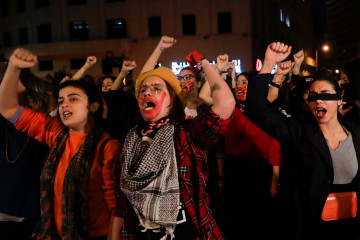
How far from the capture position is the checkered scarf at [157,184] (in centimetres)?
226

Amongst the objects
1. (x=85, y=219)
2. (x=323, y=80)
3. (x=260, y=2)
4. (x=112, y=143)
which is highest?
(x=260, y=2)

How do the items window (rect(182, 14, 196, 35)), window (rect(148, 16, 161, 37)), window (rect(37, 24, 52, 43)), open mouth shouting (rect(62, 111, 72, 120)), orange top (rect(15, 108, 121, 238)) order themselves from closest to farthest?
1. orange top (rect(15, 108, 121, 238))
2. open mouth shouting (rect(62, 111, 72, 120))
3. window (rect(182, 14, 196, 35))
4. window (rect(148, 16, 161, 37))
5. window (rect(37, 24, 52, 43))

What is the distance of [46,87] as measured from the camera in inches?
136

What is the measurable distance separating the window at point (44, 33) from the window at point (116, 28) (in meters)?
Answer: 5.49

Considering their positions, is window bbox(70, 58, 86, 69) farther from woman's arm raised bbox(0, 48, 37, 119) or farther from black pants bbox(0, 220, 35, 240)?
woman's arm raised bbox(0, 48, 37, 119)

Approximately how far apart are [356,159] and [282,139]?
615 millimetres

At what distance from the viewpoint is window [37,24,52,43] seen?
A: 30.2m

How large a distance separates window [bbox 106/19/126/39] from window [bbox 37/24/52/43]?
5.49 m

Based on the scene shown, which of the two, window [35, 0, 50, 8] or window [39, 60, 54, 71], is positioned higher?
window [35, 0, 50, 8]

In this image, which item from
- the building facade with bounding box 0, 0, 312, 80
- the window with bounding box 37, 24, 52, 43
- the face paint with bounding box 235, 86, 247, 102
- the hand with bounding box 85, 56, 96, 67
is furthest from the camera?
the window with bounding box 37, 24, 52, 43

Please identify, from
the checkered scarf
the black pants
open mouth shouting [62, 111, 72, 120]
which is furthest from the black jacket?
the black pants

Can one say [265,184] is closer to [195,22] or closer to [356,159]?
[356,159]

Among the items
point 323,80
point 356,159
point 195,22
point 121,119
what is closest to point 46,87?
point 121,119

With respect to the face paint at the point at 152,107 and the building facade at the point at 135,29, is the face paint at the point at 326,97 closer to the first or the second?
the face paint at the point at 152,107
